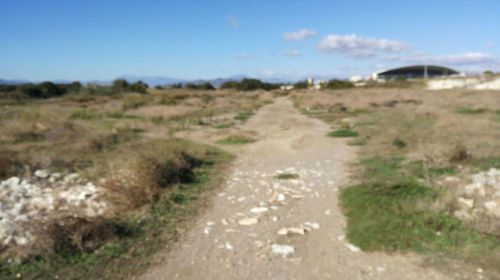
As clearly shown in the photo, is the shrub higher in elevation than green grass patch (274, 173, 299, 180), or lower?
higher

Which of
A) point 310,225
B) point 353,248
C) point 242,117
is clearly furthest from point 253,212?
point 242,117

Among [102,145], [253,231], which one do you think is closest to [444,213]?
[253,231]

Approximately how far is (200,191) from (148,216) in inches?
59.9

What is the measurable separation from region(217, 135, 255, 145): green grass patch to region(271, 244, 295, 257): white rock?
812 cm

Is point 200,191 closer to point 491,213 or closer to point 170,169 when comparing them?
point 170,169

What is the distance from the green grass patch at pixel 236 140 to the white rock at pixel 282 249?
26.7 feet

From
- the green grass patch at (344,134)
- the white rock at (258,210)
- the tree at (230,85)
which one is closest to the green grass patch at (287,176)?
the white rock at (258,210)

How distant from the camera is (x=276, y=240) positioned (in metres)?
4.63

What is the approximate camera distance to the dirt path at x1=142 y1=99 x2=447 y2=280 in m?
3.84

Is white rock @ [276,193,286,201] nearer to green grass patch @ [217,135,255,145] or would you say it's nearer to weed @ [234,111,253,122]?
green grass patch @ [217,135,255,145]

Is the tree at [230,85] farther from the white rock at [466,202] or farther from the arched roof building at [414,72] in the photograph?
the white rock at [466,202]

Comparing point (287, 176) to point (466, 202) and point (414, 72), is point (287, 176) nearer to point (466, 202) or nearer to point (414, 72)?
point (466, 202)

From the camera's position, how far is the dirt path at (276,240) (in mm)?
3842

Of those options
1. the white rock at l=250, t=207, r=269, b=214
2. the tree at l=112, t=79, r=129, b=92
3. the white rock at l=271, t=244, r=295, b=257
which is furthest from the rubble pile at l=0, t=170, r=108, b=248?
the tree at l=112, t=79, r=129, b=92
